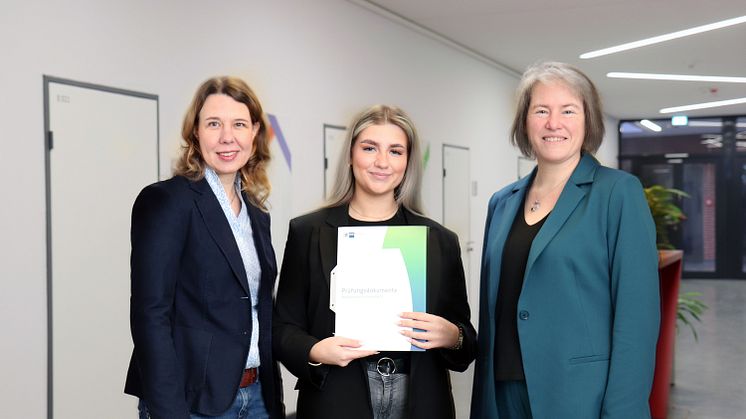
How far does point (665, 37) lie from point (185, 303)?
23.2 ft

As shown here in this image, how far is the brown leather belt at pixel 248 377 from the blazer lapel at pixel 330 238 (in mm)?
320

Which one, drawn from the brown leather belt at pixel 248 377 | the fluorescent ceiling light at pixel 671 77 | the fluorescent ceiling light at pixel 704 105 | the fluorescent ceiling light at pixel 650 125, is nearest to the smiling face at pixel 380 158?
the brown leather belt at pixel 248 377

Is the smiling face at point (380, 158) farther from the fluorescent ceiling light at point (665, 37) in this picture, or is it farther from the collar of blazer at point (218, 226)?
the fluorescent ceiling light at point (665, 37)

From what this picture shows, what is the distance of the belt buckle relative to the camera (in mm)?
1974

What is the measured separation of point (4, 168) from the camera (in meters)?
3.23

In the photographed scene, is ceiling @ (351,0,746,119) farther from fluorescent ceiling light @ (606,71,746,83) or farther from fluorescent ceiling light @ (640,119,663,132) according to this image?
fluorescent ceiling light @ (640,119,663,132)

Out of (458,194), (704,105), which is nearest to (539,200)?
(458,194)

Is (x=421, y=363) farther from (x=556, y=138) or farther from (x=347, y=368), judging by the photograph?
(x=556, y=138)

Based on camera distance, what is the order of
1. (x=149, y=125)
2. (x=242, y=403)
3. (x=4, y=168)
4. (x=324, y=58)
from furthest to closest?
(x=324, y=58)
(x=149, y=125)
(x=4, y=168)
(x=242, y=403)

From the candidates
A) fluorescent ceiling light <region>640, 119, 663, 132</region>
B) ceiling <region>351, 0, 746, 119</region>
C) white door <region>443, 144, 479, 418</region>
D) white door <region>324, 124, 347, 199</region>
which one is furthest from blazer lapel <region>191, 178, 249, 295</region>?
fluorescent ceiling light <region>640, 119, 663, 132</region>

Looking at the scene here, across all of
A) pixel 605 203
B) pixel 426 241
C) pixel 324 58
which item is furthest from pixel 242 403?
pixel 324 58

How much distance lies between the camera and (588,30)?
24.1ft

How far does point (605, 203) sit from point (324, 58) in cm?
418

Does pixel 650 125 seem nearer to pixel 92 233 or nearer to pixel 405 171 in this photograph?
pixel 92 233
